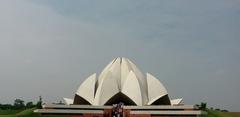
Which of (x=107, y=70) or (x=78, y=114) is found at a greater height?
(x=107, y=70)

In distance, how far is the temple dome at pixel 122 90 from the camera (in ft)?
126

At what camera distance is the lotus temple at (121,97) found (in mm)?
35344

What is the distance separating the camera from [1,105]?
202 feet

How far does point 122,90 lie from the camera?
129 ft

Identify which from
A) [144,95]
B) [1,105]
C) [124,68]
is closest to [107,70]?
[124,68]

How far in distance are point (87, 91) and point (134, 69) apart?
246 inches

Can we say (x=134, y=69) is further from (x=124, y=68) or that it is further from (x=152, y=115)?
(x=152, y=115)

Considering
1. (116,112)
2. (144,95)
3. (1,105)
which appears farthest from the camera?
(1,105)

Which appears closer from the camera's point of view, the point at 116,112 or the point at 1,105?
the point at 116,112

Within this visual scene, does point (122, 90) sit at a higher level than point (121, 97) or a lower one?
higher

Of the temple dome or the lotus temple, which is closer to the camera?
the lotus temple

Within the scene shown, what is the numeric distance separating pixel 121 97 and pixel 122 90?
1.18 m

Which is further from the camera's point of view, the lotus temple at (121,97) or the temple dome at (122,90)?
the temple dome at (122,90)

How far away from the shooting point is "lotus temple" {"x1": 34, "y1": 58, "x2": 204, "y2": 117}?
35344 millimetres
